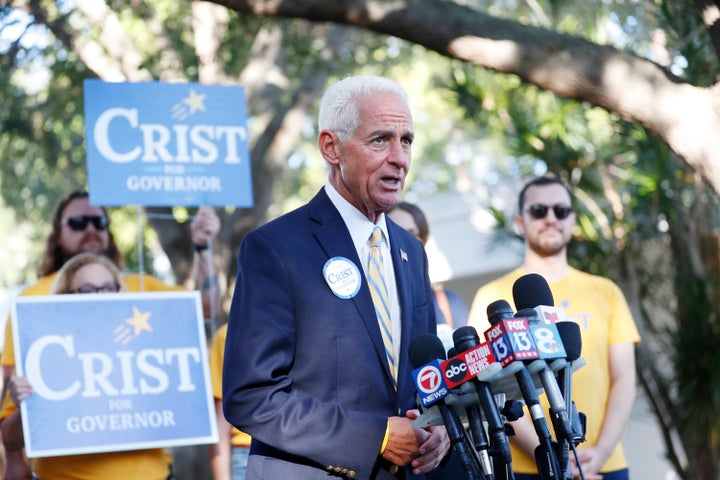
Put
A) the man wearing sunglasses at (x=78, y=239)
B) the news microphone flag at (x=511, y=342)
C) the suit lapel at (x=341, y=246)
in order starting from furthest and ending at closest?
the man wearing sunglasses at (x=78, y=239)
the suit lapel at (x=341, y=246)
the news microphone flag at (x=511, y=342)

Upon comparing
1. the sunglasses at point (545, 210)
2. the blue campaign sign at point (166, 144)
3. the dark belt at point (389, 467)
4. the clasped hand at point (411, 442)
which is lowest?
the dark belt at point (389, 467)

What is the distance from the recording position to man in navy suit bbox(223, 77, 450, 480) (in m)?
3.09

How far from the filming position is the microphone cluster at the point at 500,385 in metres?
2.72

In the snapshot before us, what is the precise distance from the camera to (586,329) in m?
5.45

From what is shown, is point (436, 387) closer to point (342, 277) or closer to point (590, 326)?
point (342, 277)

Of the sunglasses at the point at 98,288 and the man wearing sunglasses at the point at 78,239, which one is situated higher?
the man wearing sunglasses at the point at 78,239

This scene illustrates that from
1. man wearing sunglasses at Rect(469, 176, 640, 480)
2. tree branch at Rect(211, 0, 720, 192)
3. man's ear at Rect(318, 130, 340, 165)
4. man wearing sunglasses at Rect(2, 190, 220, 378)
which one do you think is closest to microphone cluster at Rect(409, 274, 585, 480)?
man's ear at Rect(318, 130, 340, 165)

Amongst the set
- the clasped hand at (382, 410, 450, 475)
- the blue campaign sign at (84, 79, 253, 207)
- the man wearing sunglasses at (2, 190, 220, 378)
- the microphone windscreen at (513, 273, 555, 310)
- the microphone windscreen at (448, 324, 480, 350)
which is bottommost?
the clasped hand at (382, 410, 450, 475)

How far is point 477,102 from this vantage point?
10305 millimetres

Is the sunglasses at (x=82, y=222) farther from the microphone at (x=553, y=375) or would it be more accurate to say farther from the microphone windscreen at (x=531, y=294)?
the microphone at (x=553, y=375)

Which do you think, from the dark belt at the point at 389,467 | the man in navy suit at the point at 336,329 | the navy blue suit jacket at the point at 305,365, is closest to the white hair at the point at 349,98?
the man in navy suit at the point at 336,329

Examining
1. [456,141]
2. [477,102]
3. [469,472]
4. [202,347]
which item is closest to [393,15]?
[202,347]

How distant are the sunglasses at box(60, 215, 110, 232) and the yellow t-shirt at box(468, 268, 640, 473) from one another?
2309 millimetres

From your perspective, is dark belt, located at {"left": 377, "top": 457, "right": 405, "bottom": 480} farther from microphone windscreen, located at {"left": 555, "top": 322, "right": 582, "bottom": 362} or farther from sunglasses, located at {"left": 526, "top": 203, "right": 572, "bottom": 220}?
sunglasses, located at {"left": 526, "top": 203, "right": 572, "bottom": 220}
